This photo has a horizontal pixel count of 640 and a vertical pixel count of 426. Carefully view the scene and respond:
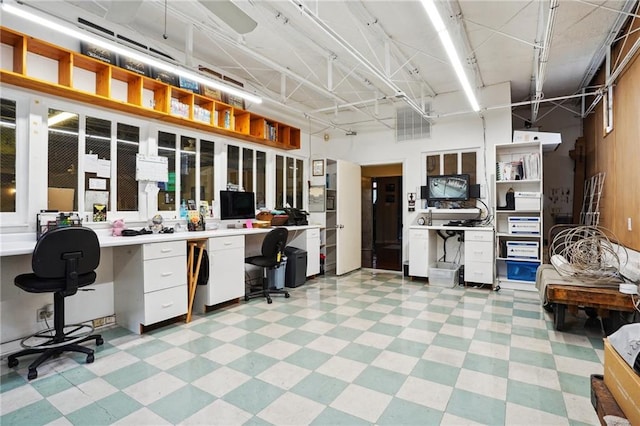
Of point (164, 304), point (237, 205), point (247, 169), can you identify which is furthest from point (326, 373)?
point (247, 169)

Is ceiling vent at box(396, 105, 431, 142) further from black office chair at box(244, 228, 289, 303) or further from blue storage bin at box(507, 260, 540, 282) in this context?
black office chair at box(244, 228, 289, 303)

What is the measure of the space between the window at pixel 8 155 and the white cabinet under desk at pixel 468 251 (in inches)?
204

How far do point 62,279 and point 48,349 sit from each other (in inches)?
22.7

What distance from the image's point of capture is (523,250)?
506 cm

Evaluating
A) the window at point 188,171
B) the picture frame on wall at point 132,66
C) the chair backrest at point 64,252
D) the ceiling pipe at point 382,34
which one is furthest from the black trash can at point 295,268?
the picture frame on wall at point 132,66

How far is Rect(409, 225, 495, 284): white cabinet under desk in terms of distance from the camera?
5.03 m

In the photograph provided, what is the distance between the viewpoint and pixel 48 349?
2.57 metres

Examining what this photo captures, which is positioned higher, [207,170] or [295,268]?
[207,170]

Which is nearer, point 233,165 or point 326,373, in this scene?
point 326,373

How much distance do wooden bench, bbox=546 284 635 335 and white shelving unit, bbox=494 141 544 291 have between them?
70.9 inches

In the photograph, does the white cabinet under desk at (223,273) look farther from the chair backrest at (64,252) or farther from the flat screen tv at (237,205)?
the chair backrest at (64,252)

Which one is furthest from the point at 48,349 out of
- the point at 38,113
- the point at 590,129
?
the point at 590,129

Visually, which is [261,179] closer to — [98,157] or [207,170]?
[207,170]

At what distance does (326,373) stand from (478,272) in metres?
3.62
